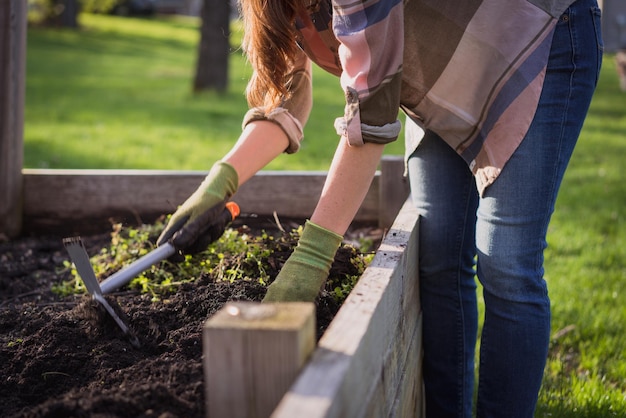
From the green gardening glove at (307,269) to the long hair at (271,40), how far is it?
50cm

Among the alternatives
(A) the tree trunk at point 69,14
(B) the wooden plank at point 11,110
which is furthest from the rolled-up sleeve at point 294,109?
(A) the tree trunk at point 69,14

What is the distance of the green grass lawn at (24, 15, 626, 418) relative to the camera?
3.10m

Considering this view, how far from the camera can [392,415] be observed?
1.76 m

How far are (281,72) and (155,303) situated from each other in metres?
0.79

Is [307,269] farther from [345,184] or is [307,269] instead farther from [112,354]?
[112,354]

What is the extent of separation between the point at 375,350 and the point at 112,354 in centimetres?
72

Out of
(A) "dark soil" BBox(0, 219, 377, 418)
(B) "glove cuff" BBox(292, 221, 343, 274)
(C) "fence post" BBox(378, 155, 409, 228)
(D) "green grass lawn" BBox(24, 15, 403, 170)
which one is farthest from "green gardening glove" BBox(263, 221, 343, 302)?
(C) "fence post" BBox(378, 155, 409, 228)

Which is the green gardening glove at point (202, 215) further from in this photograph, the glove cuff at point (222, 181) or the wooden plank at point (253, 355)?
the wooden plank at point (253, 355)

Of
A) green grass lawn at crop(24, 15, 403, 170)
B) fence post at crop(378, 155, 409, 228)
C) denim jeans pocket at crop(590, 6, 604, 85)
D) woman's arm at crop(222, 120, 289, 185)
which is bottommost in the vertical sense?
green grass lawn at crop(24, 15, 403, 170)

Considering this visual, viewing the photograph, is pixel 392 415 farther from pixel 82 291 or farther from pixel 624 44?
pixel 624 44

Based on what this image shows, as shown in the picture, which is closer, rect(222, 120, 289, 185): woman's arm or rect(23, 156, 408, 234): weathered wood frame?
rect(222, 120, 289, 185): woman's arm

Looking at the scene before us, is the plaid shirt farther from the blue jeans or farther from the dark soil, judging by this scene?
the dark soil

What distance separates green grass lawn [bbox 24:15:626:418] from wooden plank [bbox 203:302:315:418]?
142 centimetres

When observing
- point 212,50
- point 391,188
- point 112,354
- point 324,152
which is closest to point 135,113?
point 212,50
